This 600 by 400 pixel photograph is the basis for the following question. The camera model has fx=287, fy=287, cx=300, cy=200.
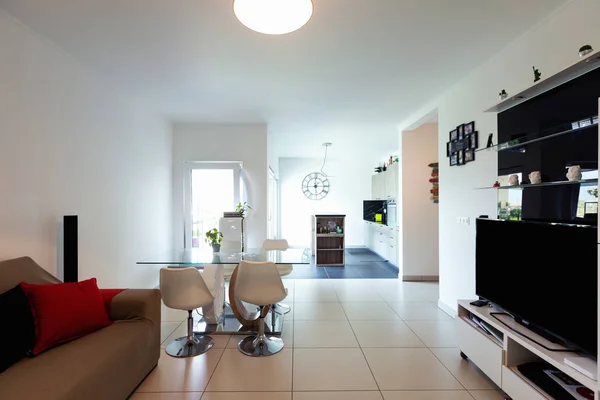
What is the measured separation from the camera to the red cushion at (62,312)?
1723 millimetres

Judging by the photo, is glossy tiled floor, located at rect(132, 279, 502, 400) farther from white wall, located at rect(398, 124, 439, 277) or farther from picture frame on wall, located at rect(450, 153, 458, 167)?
picture frame on wall, located at rect(450, 153, 458, 167)

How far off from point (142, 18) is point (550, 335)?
3.45 m

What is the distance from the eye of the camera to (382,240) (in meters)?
6.88

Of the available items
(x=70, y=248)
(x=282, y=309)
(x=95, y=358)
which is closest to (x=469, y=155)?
(x=282, y=309)

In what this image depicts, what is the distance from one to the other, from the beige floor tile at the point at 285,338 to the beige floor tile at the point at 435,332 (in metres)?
1.27

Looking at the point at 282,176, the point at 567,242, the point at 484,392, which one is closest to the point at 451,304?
the point at 484,392

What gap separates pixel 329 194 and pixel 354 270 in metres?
3.13

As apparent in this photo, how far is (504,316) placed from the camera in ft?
7.05

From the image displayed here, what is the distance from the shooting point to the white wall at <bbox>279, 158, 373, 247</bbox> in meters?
8.42

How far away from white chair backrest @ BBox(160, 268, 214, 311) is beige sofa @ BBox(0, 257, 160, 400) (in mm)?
103

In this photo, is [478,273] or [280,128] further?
[280,128]

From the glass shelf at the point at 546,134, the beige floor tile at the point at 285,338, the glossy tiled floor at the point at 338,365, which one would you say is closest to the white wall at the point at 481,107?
the glass shelf at the point at 546,134

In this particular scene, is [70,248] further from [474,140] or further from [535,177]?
[474,140]

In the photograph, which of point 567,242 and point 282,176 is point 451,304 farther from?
point 282,176
